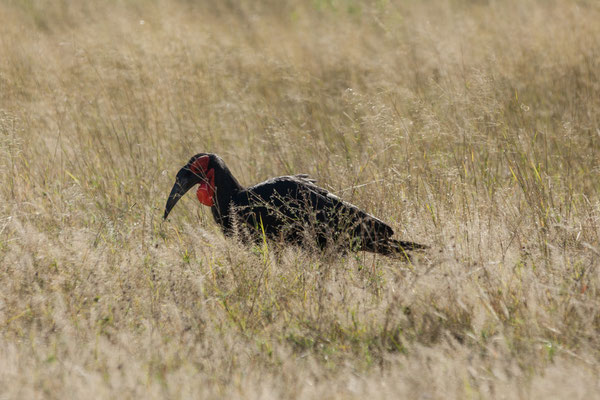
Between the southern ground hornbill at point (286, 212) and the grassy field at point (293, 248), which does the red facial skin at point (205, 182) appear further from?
the grassy field at point (293, 248)

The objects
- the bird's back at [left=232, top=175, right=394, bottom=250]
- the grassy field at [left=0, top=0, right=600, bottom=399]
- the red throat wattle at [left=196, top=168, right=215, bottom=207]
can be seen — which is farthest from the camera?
the red throat wattle at [left=196, top=168, right=215, bottom=207]

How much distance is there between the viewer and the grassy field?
295 centimetres

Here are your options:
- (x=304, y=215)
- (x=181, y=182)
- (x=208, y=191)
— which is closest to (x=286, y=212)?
(x=304, y=215)

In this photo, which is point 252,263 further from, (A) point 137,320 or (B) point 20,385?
(B) point 20,385

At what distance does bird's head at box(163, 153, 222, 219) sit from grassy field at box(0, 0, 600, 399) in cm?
21

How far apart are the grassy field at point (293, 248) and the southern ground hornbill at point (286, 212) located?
5.2 inches

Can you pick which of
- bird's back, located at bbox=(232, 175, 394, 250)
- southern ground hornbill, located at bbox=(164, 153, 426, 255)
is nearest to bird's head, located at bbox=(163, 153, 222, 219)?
southern ground hornbill, located at bbox=(164, 153, 426, 255)

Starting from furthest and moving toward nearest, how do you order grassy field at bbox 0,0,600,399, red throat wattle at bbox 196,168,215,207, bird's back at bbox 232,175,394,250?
red throat wattle at bbox 196,168,215,207, bird's back at bbox 232,175,394,250, grassy field at bbox 0,0,600,399

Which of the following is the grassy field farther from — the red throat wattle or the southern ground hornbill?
the red throat wattle

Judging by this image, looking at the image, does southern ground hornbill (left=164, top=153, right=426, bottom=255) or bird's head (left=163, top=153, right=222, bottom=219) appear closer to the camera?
southern ground hornbill (left=164, top=153, right=426, bottom=255)

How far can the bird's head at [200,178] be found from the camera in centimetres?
452

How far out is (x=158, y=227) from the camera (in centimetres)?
448

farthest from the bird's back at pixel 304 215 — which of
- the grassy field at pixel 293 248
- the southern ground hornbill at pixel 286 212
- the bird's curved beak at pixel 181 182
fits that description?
the bird's curved beak at pixel 181 182

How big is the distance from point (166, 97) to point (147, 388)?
3.81 m
